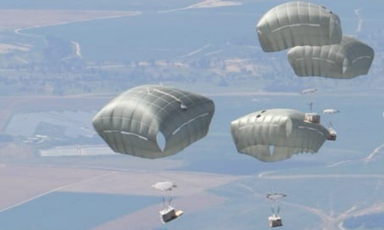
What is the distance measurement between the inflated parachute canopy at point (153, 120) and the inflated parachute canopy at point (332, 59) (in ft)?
48.7

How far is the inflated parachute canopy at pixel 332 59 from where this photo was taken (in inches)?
4021

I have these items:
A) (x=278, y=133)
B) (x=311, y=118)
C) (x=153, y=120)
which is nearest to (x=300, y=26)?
(x=311, y=118)

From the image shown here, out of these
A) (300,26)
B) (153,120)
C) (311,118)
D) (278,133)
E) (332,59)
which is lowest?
(311,118)

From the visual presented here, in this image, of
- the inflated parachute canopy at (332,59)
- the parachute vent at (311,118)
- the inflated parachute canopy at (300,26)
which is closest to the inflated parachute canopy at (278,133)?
the parachute vent at (311,118)

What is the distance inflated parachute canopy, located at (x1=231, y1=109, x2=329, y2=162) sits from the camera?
94.8m

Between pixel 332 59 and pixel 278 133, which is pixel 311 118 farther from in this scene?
pixel 332 59

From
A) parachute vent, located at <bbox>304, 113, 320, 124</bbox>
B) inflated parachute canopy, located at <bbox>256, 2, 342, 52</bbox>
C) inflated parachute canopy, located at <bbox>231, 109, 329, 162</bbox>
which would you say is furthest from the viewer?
parachute vent, located at <bbox>304, 113, 320, 124</bbox>

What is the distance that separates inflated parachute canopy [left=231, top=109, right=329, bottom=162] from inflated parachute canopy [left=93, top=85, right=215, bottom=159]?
17.3 ft

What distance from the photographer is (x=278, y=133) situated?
94.8 meters

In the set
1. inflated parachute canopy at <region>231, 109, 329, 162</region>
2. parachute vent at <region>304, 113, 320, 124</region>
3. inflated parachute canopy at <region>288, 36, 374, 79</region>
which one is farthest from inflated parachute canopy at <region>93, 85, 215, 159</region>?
inflated parachute canopy at <region>288, 36, 374, 79</region>

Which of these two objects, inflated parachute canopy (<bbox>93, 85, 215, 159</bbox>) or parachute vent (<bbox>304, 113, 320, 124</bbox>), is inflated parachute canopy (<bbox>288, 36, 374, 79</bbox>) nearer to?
parachute vent (<bbox>304, 113, 320, 124</bbox>)

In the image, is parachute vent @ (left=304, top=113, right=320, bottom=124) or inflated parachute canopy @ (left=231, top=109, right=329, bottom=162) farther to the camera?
parachute vent @ (left=304, top=113, right=320, bottom=124)

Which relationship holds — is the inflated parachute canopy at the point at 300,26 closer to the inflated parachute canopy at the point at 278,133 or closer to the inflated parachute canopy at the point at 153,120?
the inflated parachute canopy at the point at 278,133

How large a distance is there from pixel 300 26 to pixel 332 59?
5668 millimetres
